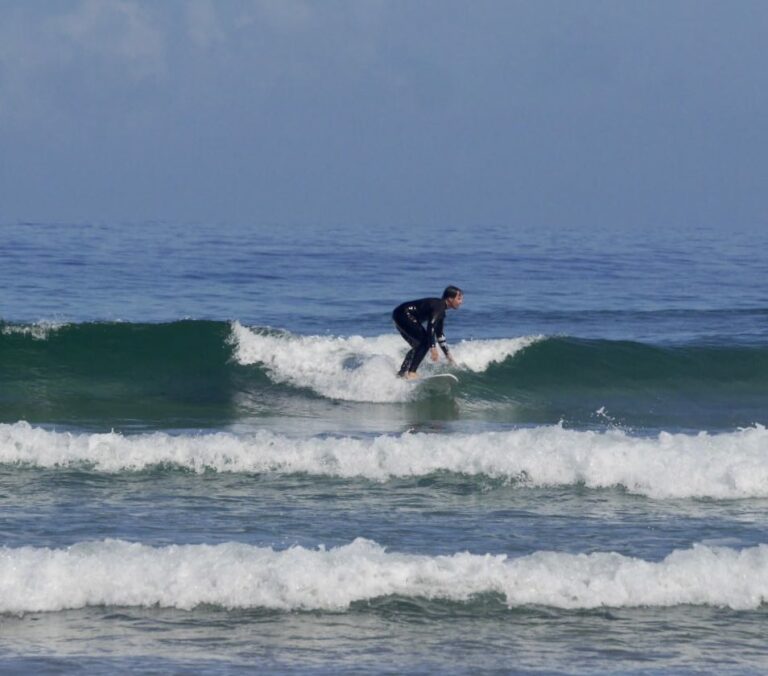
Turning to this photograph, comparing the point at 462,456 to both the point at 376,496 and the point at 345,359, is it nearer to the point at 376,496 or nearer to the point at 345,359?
the point at 376,496

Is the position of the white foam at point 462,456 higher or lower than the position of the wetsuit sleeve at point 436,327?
lower

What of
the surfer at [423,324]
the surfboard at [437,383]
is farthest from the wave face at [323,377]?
the surfer at [423,324]

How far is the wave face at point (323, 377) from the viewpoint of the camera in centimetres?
1670

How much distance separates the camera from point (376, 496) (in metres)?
11.0

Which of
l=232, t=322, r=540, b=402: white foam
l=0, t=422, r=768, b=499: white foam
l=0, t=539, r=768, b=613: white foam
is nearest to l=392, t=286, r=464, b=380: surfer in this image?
l=232, t=322, r=540, b=402: white foam

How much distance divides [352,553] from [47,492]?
3561 mm

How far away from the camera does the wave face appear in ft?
54.8

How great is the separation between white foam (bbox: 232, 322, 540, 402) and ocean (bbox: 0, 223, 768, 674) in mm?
44

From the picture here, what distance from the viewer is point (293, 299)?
2686 cm

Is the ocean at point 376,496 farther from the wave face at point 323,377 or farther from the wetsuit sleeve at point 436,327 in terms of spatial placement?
the wetsuit sleeve at point 436,327

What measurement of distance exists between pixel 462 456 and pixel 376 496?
138 centimetres

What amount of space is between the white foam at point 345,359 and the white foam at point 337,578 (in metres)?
8.39

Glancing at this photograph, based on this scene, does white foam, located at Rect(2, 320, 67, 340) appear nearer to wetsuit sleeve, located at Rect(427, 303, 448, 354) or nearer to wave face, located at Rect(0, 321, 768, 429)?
wave face, located at Rect(0, 321, 768, 429)

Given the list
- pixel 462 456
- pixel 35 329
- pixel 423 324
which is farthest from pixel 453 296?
pixel 35 329
